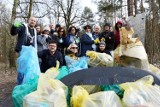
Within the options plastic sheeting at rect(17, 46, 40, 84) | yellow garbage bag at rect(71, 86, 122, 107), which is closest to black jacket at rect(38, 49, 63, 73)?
plastic sheeting at rect(17, 46, 40, 84)

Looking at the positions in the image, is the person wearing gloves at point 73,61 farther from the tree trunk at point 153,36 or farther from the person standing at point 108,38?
the tree trunk at point 153,36

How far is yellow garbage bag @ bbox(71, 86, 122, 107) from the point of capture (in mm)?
3041

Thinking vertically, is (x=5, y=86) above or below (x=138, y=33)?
below

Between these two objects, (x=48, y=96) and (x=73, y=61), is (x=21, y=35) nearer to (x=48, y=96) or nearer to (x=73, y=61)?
(x=73, y=61)

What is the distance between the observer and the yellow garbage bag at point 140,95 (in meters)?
3.02

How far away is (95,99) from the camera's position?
10.1 feet

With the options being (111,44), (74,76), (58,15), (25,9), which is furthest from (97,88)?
(58,15)

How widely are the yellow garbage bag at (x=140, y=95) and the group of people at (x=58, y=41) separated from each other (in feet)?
10.7

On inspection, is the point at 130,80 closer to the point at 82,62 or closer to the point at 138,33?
the point at 82,62

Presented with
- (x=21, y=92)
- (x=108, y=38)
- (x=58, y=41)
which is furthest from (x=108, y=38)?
(x=21, y=92)

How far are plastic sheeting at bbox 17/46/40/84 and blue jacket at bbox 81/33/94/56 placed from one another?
6.29ft

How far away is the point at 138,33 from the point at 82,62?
3.38 m

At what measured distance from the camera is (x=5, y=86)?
30.4 feet

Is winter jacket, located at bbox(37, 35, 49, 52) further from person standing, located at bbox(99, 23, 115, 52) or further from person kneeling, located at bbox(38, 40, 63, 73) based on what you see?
person standing, located at bbox(99, 23, 115, 52)
